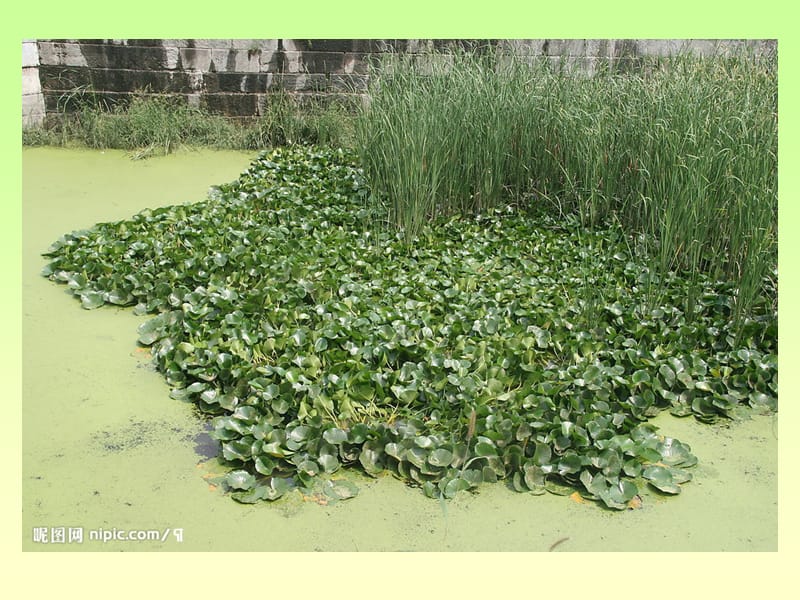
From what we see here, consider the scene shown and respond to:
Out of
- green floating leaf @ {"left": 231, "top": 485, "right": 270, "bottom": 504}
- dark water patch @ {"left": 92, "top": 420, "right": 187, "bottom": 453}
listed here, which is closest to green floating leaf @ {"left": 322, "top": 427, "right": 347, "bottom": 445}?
green floating leaf @ {"left": 231, "top": 485, "right": 270, "bottom": 504}

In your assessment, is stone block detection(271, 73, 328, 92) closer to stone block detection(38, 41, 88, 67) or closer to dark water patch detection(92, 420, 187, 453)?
stone block detection(38, 41, 88, 67)

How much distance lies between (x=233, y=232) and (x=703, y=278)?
2.29m

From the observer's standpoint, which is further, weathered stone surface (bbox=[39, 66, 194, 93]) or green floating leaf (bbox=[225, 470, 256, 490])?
weathered stone surface (bbox=[39, 66, 194, 93])

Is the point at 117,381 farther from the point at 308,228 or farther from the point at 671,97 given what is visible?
the point at 671,97

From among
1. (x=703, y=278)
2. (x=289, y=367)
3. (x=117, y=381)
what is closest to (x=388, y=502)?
Result: (x=289, y=367)

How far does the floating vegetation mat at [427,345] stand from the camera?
246cm

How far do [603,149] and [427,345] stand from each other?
5.79ft

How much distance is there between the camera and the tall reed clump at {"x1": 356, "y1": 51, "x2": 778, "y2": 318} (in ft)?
11.5

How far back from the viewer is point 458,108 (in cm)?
439

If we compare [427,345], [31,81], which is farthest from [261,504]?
[31,81]

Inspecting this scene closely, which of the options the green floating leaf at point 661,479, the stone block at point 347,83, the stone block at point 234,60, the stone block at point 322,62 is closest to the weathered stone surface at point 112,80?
the stone block at point 234,60

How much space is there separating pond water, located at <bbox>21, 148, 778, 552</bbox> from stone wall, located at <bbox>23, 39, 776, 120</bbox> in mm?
4144

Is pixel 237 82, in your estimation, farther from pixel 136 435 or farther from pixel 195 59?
Answer: pixel 136 435

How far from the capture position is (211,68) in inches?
272
